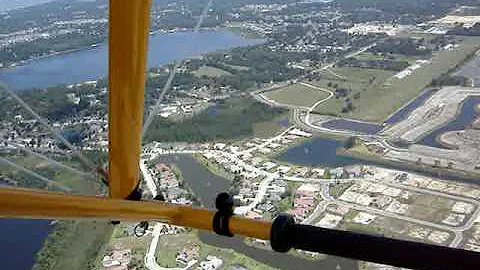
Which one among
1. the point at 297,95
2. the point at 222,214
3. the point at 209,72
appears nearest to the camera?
the point at 222,214

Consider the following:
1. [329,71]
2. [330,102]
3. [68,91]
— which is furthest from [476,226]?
[68,91]

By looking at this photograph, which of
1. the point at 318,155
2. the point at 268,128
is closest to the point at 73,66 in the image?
the point at 268,128

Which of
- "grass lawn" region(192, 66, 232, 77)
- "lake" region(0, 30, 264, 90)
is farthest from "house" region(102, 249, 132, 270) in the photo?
"grass lawn" region(192, 66, 232, 77)

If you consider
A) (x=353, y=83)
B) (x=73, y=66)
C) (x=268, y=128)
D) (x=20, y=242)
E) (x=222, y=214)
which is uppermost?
(x=222, y=214)

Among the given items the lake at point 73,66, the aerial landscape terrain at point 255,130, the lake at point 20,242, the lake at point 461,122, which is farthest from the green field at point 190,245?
the lake at point 73,66

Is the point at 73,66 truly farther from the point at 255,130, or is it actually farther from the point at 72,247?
the point at 72,247

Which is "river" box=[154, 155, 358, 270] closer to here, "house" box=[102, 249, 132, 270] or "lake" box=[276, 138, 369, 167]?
"house" box=[102, 249, 132, 270]

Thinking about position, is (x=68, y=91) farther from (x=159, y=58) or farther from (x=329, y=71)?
(x=329, y=71)

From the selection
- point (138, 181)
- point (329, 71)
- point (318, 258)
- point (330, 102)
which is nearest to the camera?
point (138, 181)
